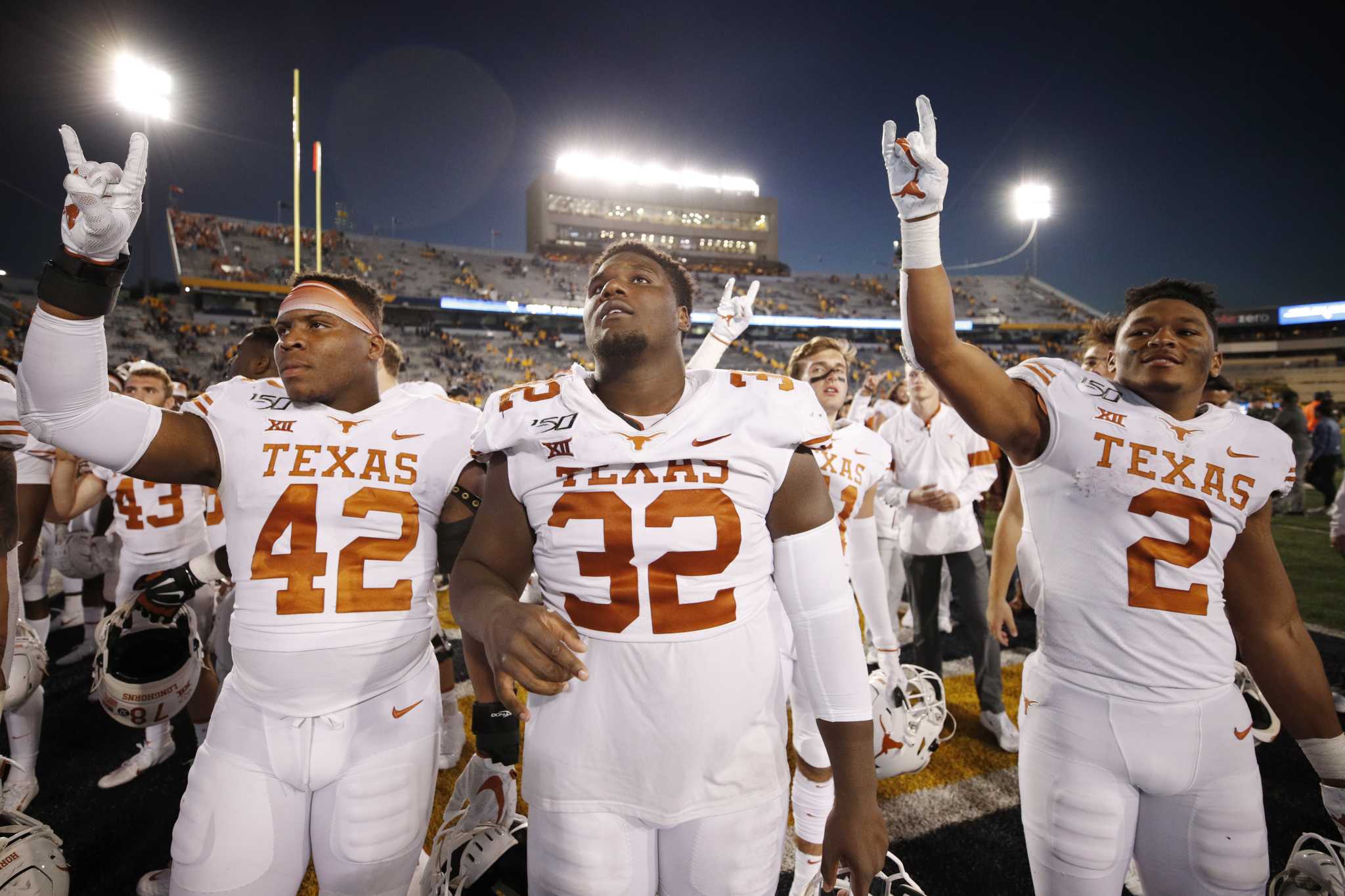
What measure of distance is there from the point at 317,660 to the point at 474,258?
44.5m

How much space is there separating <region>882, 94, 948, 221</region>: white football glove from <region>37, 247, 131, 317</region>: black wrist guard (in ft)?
7.17

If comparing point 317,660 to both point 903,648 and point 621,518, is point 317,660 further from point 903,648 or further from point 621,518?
point 903,648

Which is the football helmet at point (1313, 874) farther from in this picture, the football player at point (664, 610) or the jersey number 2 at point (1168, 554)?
the football player at point (664, 610)

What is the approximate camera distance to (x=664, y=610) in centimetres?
154

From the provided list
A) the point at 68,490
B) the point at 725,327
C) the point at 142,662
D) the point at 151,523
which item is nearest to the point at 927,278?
the point at 725,327

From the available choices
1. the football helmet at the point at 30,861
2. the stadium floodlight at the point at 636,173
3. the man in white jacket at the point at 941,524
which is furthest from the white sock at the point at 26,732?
the stadium floodlight at the point at 636,173

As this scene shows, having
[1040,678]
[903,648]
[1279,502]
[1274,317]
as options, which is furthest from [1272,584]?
[1274,317]

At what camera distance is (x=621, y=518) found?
1561 mm

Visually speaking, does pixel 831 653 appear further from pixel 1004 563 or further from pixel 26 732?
pixel 26 732

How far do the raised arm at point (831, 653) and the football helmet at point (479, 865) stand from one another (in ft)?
3.20

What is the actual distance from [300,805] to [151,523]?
3314 mm

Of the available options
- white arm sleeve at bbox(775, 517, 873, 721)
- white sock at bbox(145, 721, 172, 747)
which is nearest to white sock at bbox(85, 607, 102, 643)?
white sock at bbox(145, 721, 172, 747)

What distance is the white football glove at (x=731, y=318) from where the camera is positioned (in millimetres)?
4223

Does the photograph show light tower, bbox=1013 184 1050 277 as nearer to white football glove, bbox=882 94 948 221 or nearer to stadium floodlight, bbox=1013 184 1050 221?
stadium floodlight, bbox=1013 184 1050 221
